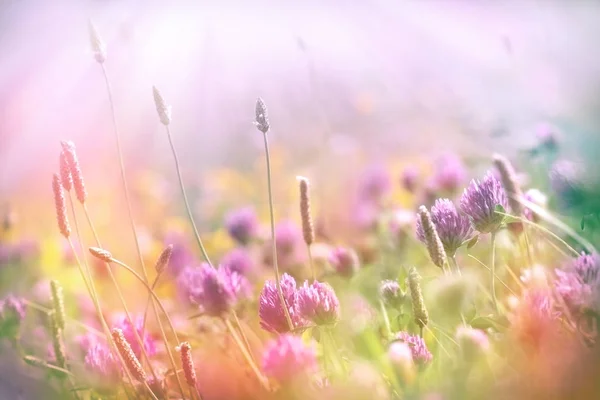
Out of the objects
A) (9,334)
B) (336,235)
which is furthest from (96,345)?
(336,235)

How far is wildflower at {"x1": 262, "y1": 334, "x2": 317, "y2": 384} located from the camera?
0.77 ft

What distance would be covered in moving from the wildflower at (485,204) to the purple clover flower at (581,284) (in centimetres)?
4

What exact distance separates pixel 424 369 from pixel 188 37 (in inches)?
20.0

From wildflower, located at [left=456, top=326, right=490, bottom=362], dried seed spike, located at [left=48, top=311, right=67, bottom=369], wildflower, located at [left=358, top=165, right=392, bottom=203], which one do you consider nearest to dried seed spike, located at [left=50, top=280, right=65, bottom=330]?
dried seed spike, located at [left=48, top=311, right=67, bottom=369]

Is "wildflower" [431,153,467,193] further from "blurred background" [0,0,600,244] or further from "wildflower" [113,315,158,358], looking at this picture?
"wildflower" [113,315,158,358]

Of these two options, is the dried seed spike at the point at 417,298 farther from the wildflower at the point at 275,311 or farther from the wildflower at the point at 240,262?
the wildflower at the point at 240,262

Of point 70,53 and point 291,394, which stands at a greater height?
point 70,53

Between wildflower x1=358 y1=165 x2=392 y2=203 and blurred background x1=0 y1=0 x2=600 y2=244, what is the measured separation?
0.08 meters

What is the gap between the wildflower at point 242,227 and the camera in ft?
2.17

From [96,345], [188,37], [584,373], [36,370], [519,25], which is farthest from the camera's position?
[188,37]

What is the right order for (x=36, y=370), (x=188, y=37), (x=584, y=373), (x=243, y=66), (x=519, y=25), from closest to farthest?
(x=584, y=373) < (x=36, y=370) < (x=519, y=25) < (x=188, y=37) < (x=243, y=66)

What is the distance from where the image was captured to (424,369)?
10.7 inches

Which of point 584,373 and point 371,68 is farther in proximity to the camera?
point 371,68

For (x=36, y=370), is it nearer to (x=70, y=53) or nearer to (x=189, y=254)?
(x=189, y=254)
